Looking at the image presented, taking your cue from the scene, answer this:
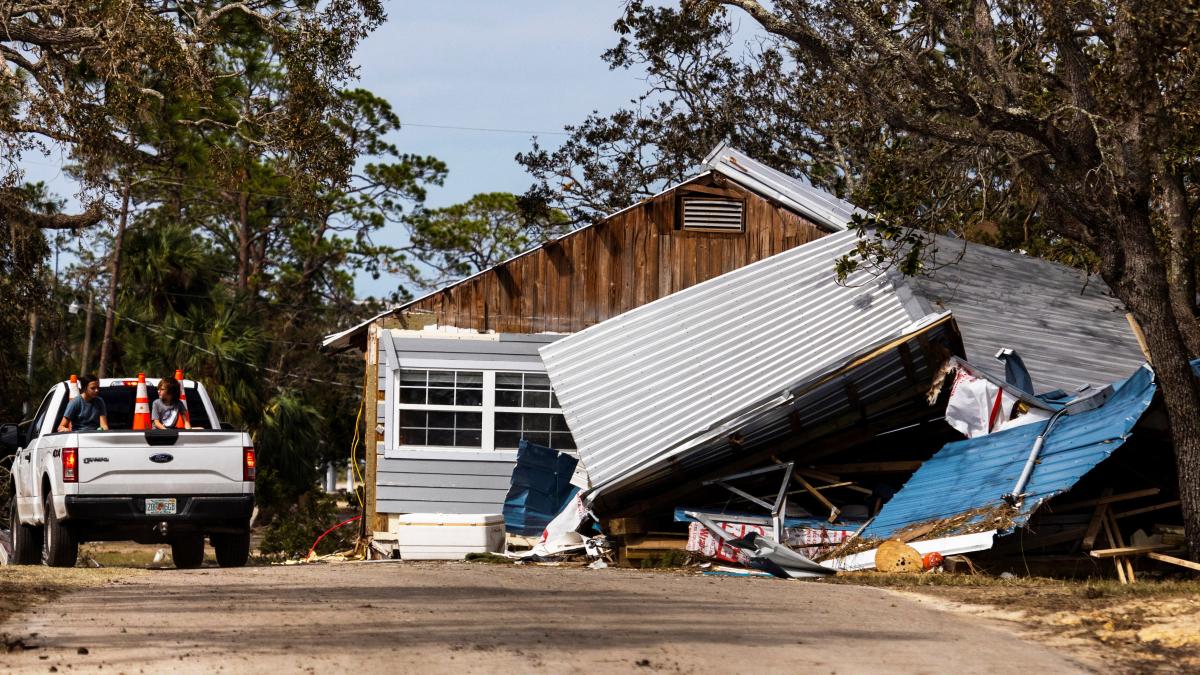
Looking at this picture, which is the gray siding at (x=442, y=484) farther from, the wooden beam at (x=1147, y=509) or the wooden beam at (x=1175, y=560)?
the wooden beam at (x=1175, y=560)

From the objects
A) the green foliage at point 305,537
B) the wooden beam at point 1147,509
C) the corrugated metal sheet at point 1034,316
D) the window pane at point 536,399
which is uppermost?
the corrugated metal sheet at point 1034,316

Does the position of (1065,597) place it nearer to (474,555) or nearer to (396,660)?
(396,660)

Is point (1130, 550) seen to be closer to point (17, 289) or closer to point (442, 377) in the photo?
point (442, 377)

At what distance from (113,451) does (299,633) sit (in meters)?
6.67

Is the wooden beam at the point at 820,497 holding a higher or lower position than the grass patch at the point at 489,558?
higher

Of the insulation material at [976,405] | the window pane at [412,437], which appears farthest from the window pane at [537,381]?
the insulation material at [976,405]

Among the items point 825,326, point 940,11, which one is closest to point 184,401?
point 825,326

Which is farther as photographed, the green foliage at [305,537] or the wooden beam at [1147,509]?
the green foliage at [305,537]

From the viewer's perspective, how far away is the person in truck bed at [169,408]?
16.1 metres

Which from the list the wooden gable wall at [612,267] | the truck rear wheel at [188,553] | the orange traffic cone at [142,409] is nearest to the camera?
the orange traffic cone at [142,409]

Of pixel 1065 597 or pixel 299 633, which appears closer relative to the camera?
pixel 299 633

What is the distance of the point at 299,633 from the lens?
891 centimetres

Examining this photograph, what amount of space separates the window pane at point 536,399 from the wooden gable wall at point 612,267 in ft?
3.16

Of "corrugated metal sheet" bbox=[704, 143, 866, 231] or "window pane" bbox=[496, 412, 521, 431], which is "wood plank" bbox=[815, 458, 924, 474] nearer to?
"corrugated metal sheet" bbox=[704, 143, 866, 231]
